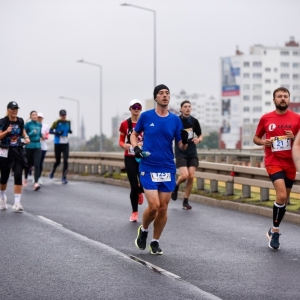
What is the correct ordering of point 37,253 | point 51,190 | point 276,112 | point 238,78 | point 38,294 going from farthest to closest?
point 238,78 < point 51,190 < point 276,112 < point 37,253 < point 38,294

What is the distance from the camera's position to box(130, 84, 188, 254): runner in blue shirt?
10312mm

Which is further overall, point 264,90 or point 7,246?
point 264,90

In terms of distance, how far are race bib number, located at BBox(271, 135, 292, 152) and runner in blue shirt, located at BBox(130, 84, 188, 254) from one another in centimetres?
122

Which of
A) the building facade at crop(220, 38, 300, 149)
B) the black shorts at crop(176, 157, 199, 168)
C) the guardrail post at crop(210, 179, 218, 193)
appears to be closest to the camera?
the black shorts at crop(176, 157, 199, 168)

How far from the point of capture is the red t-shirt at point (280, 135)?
35.9 feet

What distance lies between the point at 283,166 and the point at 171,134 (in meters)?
1.54

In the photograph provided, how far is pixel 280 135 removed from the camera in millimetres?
10961

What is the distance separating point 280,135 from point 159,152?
158 centimetres

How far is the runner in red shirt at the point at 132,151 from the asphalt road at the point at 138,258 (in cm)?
46

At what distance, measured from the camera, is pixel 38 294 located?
25.5 feet

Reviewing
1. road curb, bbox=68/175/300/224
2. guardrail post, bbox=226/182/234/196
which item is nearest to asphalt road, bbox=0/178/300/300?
road curb, bbox=68/175/300/224

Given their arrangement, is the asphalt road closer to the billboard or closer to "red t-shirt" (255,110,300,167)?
"red t-shirt" (255,110,300,167)

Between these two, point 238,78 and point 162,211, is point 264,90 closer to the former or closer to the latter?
point 238,78

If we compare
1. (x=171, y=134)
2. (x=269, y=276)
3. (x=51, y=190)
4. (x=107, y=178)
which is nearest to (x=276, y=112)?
(x=171, y=134)
